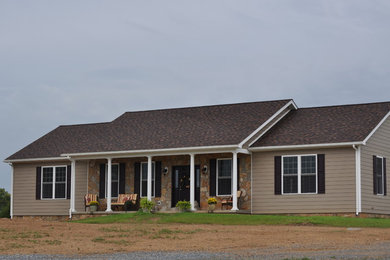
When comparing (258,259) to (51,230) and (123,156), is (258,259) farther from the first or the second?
(123,156)

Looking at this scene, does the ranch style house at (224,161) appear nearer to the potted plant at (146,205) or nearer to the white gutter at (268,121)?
the white gutter at (268,121)

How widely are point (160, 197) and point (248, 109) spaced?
5694 millimetres

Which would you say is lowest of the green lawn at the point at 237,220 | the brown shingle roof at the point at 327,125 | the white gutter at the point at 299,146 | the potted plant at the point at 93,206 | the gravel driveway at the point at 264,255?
the gravel driveway at the point at 264,255

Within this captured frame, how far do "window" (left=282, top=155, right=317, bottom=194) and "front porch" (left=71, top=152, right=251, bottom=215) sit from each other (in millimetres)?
1755

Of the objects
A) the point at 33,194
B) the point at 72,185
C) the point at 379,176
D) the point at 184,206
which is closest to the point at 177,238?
the point at 184,206

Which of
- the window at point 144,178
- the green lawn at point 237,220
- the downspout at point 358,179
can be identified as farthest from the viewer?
the window at point 144,178

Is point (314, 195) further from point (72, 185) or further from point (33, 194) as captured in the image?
point (33, 194)

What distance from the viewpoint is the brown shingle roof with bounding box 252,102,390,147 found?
2936cm

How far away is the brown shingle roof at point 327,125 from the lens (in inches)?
1156

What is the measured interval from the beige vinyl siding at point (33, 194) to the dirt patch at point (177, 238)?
8.87 metres

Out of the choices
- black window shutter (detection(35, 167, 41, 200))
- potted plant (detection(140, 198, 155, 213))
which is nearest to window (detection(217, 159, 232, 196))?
potted plant (detection(140, 198, 155, 213))

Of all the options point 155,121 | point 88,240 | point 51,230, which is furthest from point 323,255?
point 155,121

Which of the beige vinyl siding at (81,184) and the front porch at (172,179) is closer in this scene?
the front porch at (172,179)

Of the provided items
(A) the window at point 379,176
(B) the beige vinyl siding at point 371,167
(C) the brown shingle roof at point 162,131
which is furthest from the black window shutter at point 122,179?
(A) the window at point 379,176
